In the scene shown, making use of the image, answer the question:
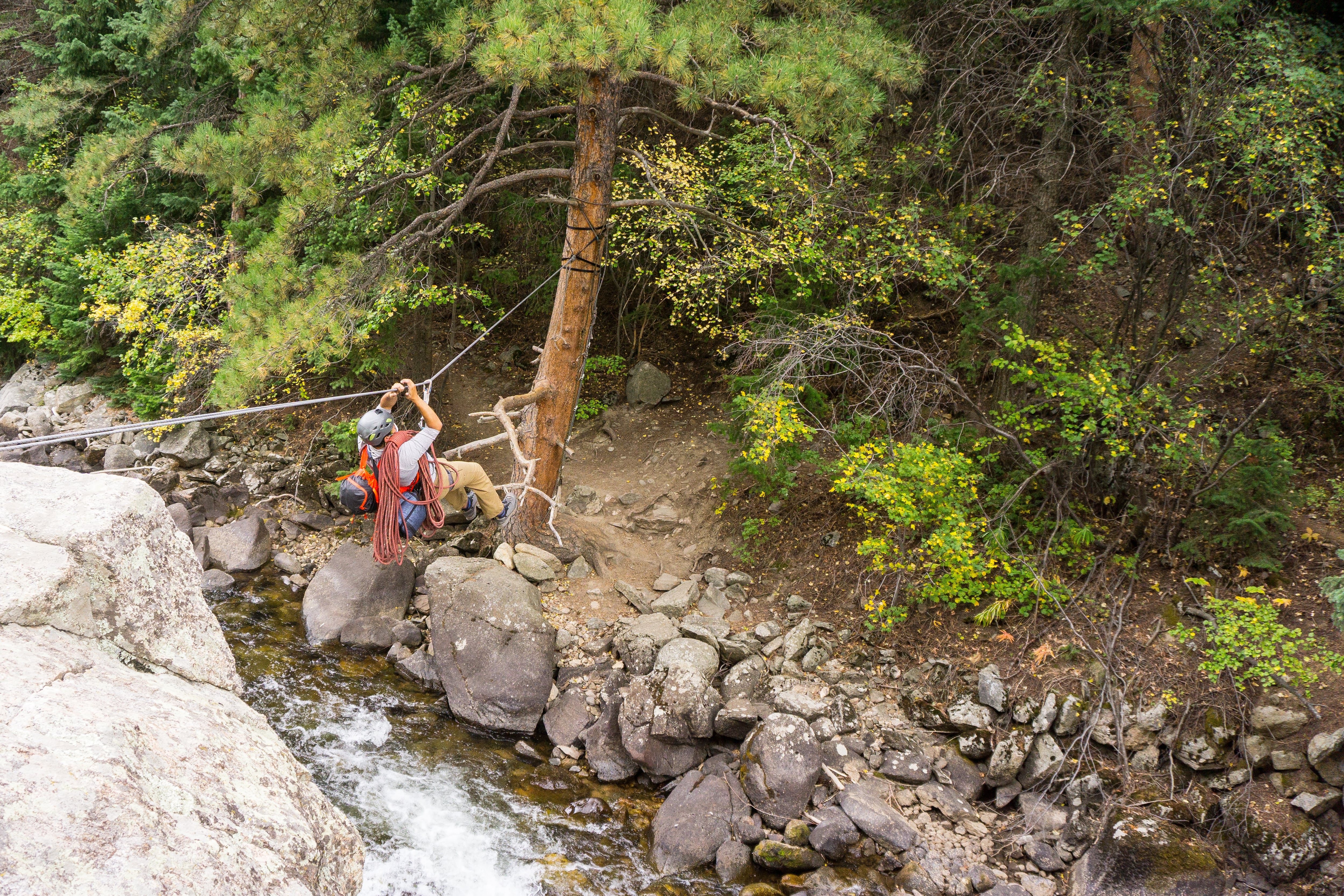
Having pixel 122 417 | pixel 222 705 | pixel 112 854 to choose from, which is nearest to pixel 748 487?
pixel 222 705

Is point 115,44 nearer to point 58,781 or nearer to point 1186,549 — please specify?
point 58,781

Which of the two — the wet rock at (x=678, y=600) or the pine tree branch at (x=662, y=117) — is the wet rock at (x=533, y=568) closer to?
the wet rock at (x=678, y=600)

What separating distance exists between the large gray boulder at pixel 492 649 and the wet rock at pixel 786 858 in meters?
2.41

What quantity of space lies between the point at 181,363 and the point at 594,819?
7.41m

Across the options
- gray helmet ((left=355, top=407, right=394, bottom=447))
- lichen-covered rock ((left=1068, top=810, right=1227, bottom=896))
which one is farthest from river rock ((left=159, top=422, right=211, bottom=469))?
lichen-covered rock ((left=1068, top=810, right=1227, bottom=896))

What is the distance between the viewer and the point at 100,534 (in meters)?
3.82

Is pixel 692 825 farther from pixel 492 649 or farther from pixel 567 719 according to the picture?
pixel 492 649

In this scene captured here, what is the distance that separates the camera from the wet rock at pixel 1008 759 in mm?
6539

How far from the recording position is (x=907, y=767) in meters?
6.70

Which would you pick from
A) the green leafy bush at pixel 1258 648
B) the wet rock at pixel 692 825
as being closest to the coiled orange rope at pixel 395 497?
the wet rock at pixel 692 825

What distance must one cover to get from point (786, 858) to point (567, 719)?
233cm

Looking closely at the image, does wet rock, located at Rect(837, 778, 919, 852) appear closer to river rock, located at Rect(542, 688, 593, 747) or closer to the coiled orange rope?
river rock, located at Rect(542, 688, 593, 747)

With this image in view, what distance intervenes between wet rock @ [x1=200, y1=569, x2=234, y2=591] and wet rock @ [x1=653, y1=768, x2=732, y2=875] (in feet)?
19.0

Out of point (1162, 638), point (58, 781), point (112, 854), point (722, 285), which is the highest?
point (722, 285)
